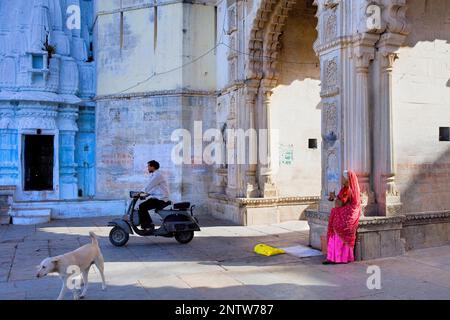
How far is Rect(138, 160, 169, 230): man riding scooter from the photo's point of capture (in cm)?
786

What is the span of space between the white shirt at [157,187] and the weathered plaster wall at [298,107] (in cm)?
346

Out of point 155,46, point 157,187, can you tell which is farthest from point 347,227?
point 155,46

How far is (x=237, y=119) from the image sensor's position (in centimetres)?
1088

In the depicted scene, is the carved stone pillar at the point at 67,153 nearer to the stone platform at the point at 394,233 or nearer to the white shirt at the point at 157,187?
the white shirt at the point at 157,187

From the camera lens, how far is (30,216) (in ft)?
36.3

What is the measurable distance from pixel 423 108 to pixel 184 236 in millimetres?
4403

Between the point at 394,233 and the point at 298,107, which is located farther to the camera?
the point at 298,107

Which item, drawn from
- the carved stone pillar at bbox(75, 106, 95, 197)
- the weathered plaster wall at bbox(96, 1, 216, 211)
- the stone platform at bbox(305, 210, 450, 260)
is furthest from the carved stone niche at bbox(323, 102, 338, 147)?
the carved stone pillar at bbox(75, 106, 95, 197)

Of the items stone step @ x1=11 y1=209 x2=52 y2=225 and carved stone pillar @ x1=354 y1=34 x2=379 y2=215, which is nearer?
carved stone pillar @ x1=354 y1=34 x2=379 y2=215

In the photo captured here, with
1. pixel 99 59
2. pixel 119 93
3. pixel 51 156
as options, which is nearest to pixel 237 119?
pixel 119 93

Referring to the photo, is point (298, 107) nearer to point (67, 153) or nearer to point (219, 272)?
point (219, 272)

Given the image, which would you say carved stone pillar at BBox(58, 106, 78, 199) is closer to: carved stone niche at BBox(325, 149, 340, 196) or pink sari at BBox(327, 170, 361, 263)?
carved stone niche at BBox(325, 149, 340, 196)
